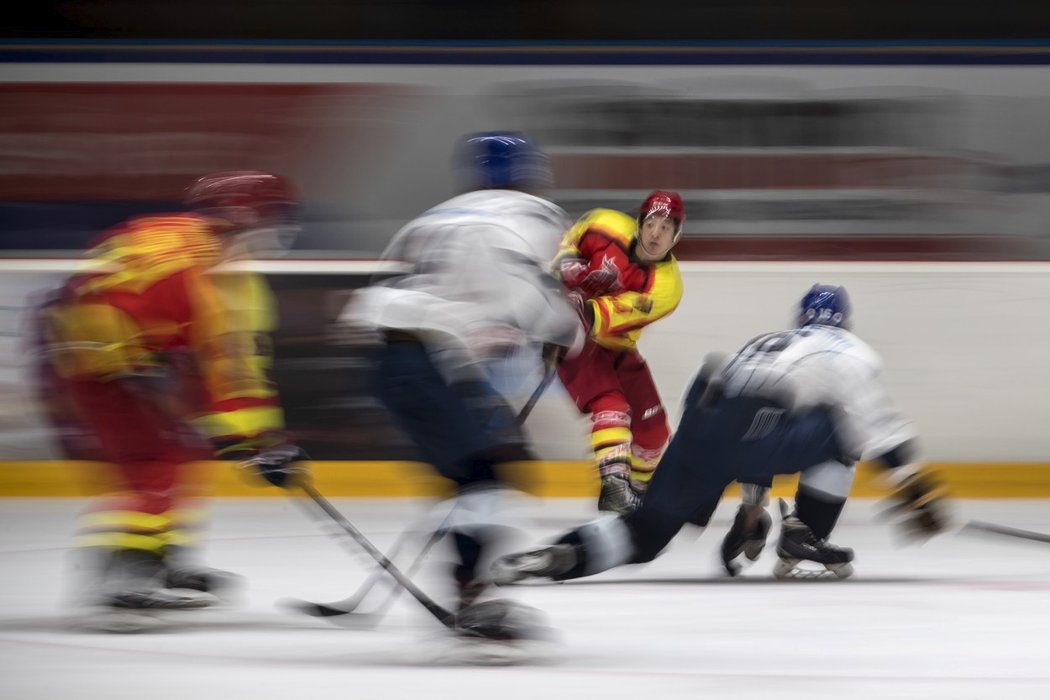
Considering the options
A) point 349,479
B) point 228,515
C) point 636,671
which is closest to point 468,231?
point 636,671

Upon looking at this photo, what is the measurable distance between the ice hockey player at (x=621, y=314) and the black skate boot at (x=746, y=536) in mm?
911

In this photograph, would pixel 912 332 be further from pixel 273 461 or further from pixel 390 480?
pixel 273 461

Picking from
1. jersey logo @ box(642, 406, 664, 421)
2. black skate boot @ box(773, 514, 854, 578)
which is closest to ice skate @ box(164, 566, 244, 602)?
black skate boot @ box(773, 514, 854, 578)

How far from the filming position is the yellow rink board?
763 centimetres

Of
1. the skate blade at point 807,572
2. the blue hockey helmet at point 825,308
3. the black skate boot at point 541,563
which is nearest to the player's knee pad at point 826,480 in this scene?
the skate blade at point 807,572

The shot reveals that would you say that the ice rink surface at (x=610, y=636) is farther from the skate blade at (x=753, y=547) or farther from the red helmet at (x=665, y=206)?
the red helmet at (x=665, y=206)

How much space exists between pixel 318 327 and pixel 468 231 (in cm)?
430

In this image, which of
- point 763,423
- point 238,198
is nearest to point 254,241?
point 238,198

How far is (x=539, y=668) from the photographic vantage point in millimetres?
3748

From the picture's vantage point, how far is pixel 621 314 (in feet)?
20.8

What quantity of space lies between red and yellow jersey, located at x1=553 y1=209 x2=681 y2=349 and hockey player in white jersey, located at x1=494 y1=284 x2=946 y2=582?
140cm

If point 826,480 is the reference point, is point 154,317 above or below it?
above

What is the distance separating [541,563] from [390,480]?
125 inches

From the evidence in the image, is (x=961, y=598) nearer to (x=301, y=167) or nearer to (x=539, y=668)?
(x=539, y=668)
